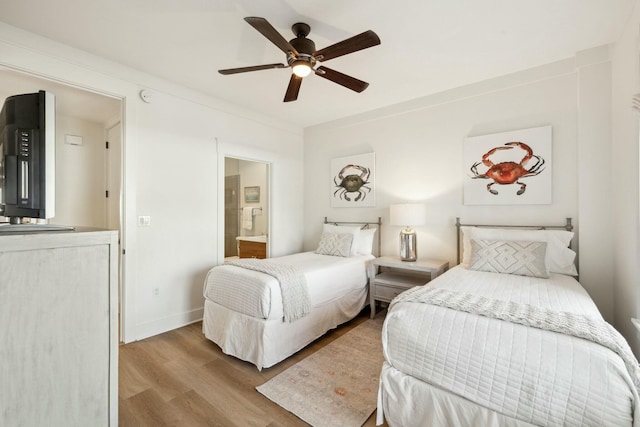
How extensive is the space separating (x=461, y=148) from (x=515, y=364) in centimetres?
257

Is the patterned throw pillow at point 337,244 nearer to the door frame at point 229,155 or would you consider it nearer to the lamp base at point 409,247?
the lamp base at point 409,247

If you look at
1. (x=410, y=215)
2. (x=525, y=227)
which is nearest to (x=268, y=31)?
(x=410, y=215)

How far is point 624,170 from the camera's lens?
7.12 feet

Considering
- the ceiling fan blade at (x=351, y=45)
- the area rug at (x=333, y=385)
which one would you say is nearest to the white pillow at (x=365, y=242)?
the area rug at (x=333, y=385)

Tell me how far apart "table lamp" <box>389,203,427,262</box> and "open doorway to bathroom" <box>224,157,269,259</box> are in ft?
7.31

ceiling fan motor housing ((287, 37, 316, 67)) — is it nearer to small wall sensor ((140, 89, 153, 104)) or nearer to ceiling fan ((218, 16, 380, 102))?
ceiling fan ((218, 16, 380, 102))

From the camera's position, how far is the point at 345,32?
88.3 inches

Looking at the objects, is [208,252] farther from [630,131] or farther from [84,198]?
[630,131]

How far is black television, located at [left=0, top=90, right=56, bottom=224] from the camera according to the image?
1.08m

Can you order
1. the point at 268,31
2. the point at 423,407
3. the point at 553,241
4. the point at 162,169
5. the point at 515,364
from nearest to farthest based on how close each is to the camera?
the point at 515,364, the point at 423,407, the point at 268,31, the point at 553,241, the point at 162,169

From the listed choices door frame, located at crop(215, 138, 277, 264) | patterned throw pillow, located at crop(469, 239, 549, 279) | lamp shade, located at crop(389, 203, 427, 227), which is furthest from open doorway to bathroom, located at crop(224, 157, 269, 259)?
patterned throw pillow, located at crop(469, 239, 549, 279)

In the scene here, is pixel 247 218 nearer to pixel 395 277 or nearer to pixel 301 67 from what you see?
pixel 395 277

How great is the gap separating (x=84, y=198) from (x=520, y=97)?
5.43 metres

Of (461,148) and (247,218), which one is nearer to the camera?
(461,148)
